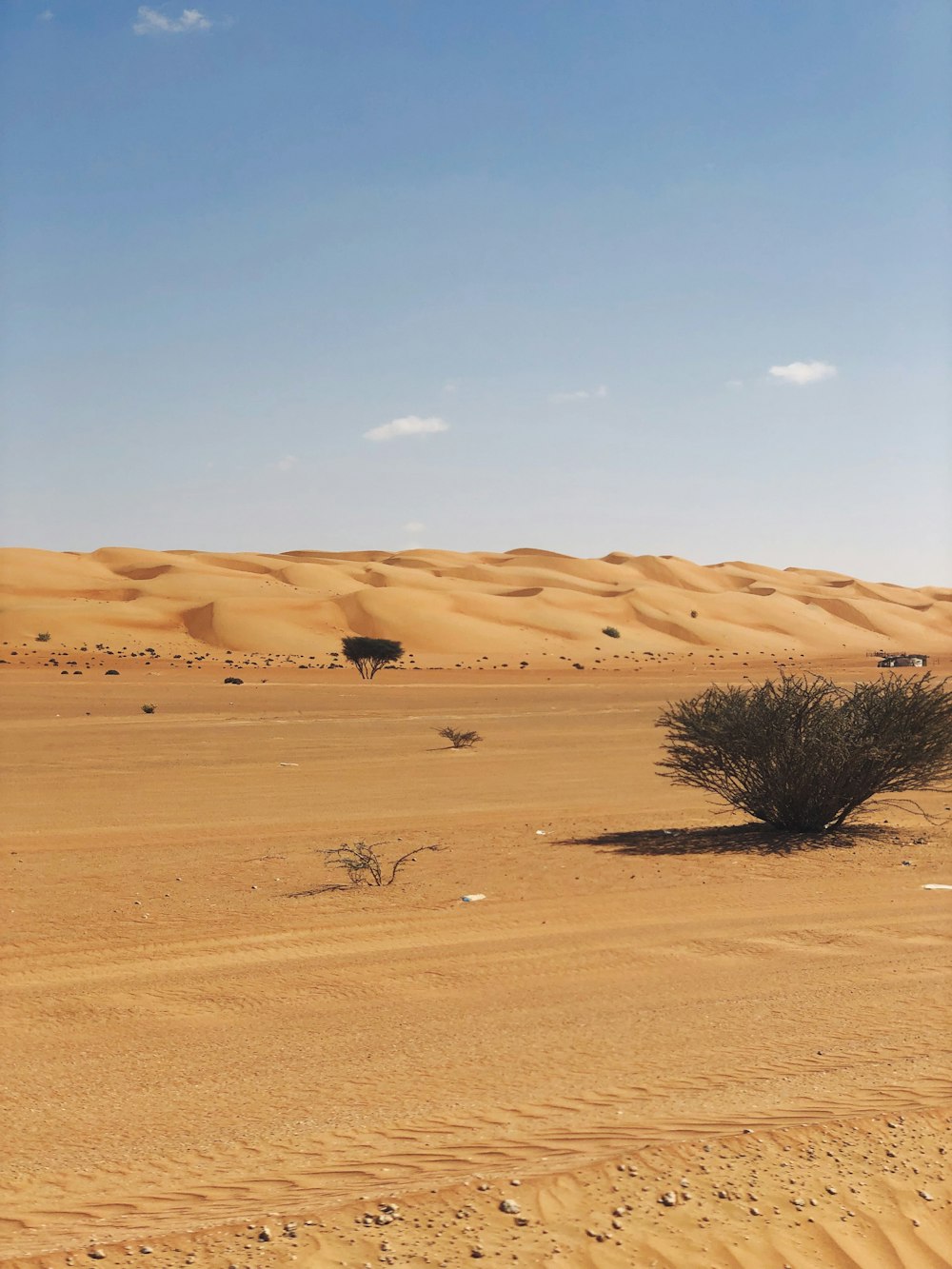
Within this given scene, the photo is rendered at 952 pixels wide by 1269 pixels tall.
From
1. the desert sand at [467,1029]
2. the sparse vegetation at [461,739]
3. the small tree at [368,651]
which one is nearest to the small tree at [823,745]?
the desert sand at [467,1029]

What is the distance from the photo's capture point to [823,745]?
47.3ft

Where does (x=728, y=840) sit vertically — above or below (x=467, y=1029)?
above

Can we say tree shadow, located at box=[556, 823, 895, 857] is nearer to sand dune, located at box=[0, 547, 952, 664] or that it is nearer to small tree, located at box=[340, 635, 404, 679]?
small tree, located at box=[340, 635, 404, 679]

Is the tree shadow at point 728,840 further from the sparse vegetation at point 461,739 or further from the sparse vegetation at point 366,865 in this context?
the sparse vegetation at point 461,739

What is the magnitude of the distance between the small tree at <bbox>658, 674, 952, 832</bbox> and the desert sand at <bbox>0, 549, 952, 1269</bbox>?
61 cm

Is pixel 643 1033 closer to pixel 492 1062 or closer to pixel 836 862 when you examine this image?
pixel 492 1062

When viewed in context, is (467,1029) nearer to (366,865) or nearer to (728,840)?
(366,865)

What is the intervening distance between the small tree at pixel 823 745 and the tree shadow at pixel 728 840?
0.83 feet

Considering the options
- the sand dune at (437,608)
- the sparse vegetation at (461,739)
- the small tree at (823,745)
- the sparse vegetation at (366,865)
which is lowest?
the sparse vegetation at (366,865)

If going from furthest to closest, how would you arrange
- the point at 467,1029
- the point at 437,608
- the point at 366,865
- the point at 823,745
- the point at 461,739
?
the point at 437,608
the point at 461,739
the point at 823,745
the point at 366,865
the point at 467,1029

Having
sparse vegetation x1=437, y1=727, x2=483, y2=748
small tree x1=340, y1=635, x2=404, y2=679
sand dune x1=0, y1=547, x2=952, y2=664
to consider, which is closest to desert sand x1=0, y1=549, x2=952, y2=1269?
sparse vegetation x1=437, y1=727, x2=483, y2=748

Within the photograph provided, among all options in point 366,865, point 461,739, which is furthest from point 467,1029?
point 461,739

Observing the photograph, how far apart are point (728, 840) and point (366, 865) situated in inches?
194

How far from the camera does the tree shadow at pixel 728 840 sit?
1419 centimetres
